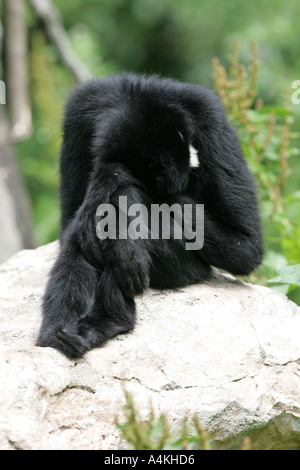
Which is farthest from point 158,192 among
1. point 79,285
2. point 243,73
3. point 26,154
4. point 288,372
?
point 26,154

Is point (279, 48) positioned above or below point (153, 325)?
above

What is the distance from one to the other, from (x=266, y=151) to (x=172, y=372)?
2.65 meters

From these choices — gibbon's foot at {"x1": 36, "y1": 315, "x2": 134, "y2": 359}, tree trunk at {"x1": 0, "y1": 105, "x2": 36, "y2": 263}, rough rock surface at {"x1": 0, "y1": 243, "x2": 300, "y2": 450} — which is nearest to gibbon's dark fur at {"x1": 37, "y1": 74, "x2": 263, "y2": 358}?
gibbon's foot at {"x1": 36, "y1": 315, "x2": 134, "y2": 359}

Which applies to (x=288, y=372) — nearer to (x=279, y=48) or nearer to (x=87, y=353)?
(x=87, y=353)

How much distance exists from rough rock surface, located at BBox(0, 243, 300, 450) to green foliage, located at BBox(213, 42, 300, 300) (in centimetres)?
109

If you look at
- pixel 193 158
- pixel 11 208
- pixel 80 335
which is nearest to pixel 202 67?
pixel 11 208

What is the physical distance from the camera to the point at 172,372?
130 inches

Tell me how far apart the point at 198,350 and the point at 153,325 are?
28 centimetres

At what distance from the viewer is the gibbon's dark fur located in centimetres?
347

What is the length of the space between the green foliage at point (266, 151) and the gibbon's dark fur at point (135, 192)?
45.1 inches

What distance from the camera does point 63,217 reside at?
4305mm
